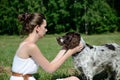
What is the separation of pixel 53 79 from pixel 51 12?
104 feet

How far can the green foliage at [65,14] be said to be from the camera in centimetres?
3900

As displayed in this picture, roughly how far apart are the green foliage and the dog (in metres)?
29.8

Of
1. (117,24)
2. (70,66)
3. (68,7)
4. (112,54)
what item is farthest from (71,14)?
(112,54)

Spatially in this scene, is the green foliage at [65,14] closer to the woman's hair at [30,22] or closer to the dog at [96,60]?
the dog at [96,60]

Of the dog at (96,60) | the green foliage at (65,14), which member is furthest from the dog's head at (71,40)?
the green foliage at (65,14)

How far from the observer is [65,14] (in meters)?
40.5

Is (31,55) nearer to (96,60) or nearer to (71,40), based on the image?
(71,40)

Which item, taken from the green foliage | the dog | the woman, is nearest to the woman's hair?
the woman

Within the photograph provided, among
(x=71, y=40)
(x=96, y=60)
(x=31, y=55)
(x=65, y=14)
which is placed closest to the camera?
(x=31, y=55)

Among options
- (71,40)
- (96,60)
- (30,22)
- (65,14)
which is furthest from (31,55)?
(65,14)

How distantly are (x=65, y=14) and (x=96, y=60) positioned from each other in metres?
32.3

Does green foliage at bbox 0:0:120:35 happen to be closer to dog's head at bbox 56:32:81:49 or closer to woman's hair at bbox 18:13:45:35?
dog's head at bbox 56:32:81:49

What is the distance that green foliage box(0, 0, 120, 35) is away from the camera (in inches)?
1535

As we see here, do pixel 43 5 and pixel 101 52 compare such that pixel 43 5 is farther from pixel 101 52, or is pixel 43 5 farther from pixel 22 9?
pixel 101 52
